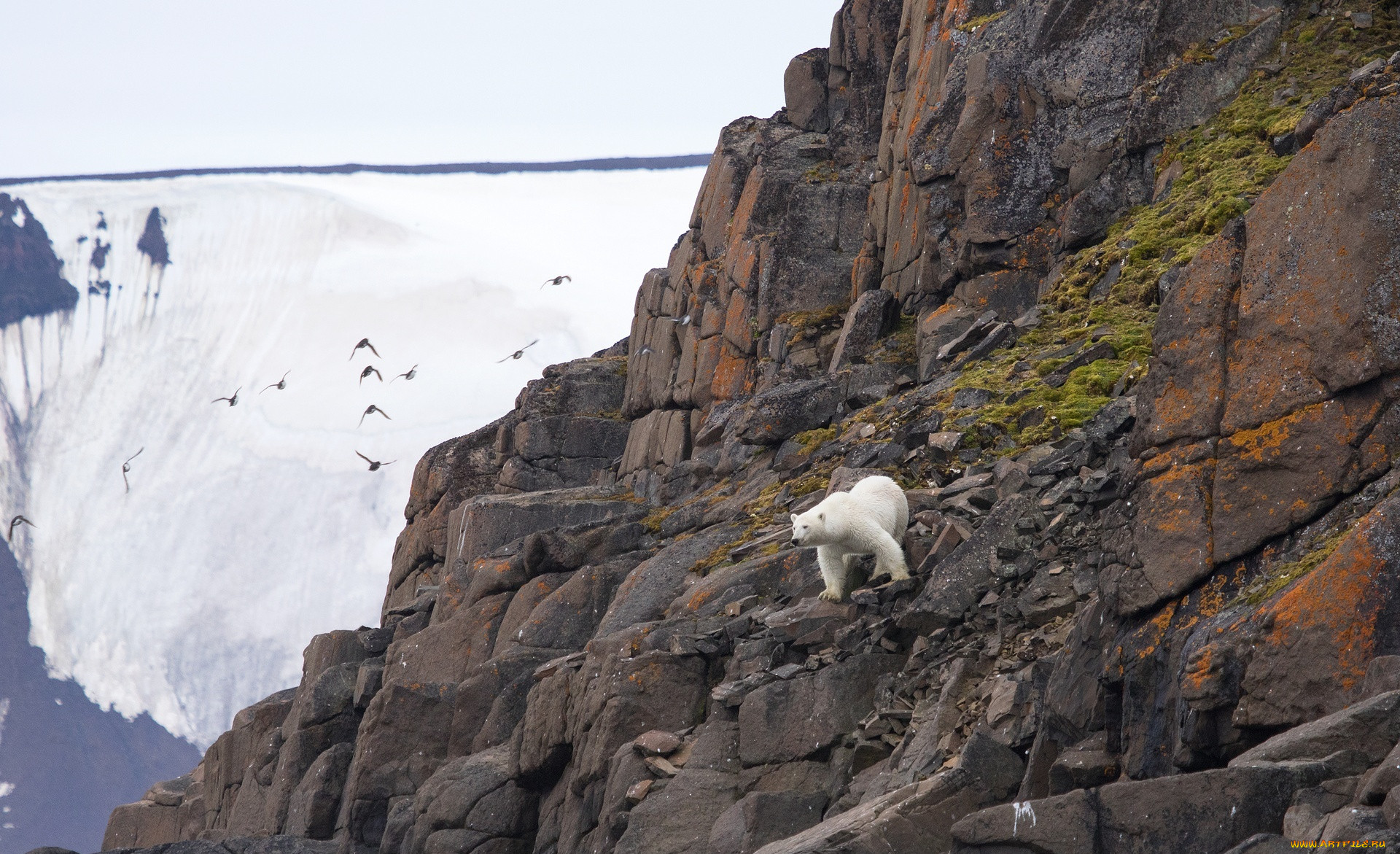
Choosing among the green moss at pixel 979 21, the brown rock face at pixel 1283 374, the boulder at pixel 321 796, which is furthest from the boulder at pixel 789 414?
the brown rock face at pixel 1283 374

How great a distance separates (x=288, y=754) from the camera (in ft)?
113

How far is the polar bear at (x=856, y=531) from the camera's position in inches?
714

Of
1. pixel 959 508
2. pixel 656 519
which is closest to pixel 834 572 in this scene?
pixel 959 508

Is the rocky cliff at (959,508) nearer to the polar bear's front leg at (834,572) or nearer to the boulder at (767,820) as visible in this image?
the boulder at (767,820)

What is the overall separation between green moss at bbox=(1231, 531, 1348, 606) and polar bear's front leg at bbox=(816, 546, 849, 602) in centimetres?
795

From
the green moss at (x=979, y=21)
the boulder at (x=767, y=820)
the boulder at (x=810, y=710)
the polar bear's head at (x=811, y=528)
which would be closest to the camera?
the boulder at (x=767, y=820)

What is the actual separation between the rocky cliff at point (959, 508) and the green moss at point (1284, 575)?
0.16 ft

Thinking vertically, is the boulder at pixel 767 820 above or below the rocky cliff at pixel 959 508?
below

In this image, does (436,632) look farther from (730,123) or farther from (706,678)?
(730,123)

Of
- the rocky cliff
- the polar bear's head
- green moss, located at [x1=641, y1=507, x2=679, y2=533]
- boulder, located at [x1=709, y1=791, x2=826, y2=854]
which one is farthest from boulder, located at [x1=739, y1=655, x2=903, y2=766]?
green moss, located at [x1=641, y1=507, x2=679, y2=533]

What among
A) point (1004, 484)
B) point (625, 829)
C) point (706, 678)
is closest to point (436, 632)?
point (706, 678)

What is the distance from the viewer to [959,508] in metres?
19.0

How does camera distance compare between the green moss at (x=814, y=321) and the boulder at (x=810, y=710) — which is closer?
the boulder at (x=810, y=710)

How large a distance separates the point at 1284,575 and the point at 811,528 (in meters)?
8.33
